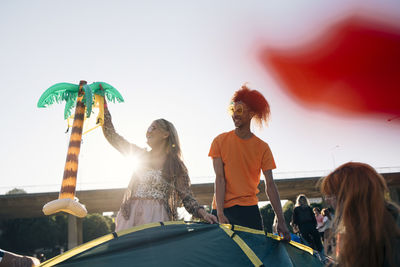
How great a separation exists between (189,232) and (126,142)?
1.40 metres

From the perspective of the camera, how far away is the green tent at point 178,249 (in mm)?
2404

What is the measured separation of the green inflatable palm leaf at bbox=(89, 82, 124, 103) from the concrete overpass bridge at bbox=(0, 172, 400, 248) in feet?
66.4

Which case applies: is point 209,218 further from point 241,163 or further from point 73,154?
point 73,154

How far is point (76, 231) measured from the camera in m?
26.9

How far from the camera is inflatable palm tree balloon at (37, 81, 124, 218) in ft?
9.50

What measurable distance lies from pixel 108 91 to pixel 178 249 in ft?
6.95

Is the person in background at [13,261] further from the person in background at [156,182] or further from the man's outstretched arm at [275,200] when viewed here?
the man's outstretched arm at [275,200]

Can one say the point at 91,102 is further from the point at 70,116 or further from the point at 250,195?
the point at 250,195

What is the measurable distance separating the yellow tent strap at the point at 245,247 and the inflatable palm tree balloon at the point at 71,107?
1307mm

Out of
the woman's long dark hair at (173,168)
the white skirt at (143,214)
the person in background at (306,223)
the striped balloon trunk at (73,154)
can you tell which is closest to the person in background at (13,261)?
the striped balloon trunk at (73,154)

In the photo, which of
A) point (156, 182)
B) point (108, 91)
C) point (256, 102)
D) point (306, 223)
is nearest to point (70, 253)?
point (156, 182)

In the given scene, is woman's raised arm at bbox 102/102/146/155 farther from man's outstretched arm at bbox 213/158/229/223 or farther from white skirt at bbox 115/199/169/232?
man's outstretched arm at bbox 213/158/229/223

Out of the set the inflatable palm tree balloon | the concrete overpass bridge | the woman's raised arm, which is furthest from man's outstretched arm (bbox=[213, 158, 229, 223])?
the concrete overpass bridge

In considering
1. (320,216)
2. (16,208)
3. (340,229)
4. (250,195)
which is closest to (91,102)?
(250,195)
